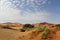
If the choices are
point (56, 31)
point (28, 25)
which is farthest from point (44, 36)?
point (28, 25)

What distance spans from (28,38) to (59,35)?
10.8 ft

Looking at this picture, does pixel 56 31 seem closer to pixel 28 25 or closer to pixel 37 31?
pixel 37 31

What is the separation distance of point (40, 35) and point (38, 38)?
396mm

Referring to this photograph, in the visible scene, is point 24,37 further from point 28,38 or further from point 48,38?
point 48,38

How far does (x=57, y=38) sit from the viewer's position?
1752 centimetres

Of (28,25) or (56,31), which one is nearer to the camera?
(56,31)

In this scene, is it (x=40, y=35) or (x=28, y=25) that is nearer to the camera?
(x=40, y=35)

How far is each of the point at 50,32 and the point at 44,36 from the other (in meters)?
1.00

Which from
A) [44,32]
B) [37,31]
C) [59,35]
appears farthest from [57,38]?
[37,31]

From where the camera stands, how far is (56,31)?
63.4 feet

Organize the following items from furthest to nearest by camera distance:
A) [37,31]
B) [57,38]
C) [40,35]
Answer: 1. [37,31]
2. [40,35]
3. [57,38]

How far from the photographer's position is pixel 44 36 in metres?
18.1

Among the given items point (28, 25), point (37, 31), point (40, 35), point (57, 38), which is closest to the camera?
point (57, 38)

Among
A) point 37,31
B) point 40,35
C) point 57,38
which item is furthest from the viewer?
point 37,31
